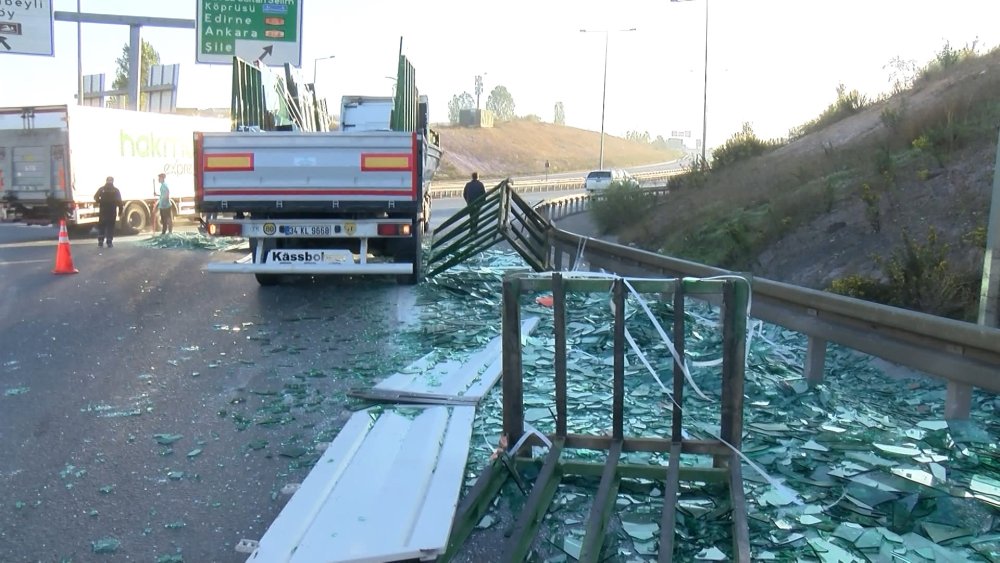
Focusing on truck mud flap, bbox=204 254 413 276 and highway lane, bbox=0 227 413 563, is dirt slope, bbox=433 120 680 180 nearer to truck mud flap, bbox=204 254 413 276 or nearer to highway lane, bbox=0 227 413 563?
truck mud flap, bbox=204 254 413 276

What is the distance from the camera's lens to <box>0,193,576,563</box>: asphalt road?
4.16 meters

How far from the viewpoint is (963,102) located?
A: 14062 mm

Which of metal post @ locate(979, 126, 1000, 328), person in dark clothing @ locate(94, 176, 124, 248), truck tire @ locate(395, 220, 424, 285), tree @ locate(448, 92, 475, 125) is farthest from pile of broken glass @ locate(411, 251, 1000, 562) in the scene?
tree @ locate(448, 92, 475, 125)

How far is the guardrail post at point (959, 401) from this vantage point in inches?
195

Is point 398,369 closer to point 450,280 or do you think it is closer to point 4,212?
point 450,280

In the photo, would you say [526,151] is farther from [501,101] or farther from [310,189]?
[310,189]

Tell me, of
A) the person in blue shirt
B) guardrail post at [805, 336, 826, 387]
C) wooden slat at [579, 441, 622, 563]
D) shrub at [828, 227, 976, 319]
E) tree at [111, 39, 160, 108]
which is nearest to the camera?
wooden slat at [579, 441, 622, 563]

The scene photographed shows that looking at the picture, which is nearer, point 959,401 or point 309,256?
point 959,401

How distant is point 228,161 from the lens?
10789mm

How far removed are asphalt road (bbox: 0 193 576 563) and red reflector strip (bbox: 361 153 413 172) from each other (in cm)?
171

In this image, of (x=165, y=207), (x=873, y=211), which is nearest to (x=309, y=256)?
(x=873, y=211)

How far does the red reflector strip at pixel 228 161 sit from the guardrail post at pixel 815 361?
24.1 ft

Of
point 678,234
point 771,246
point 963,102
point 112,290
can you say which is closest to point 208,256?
point 112,290

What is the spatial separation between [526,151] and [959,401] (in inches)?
4973
